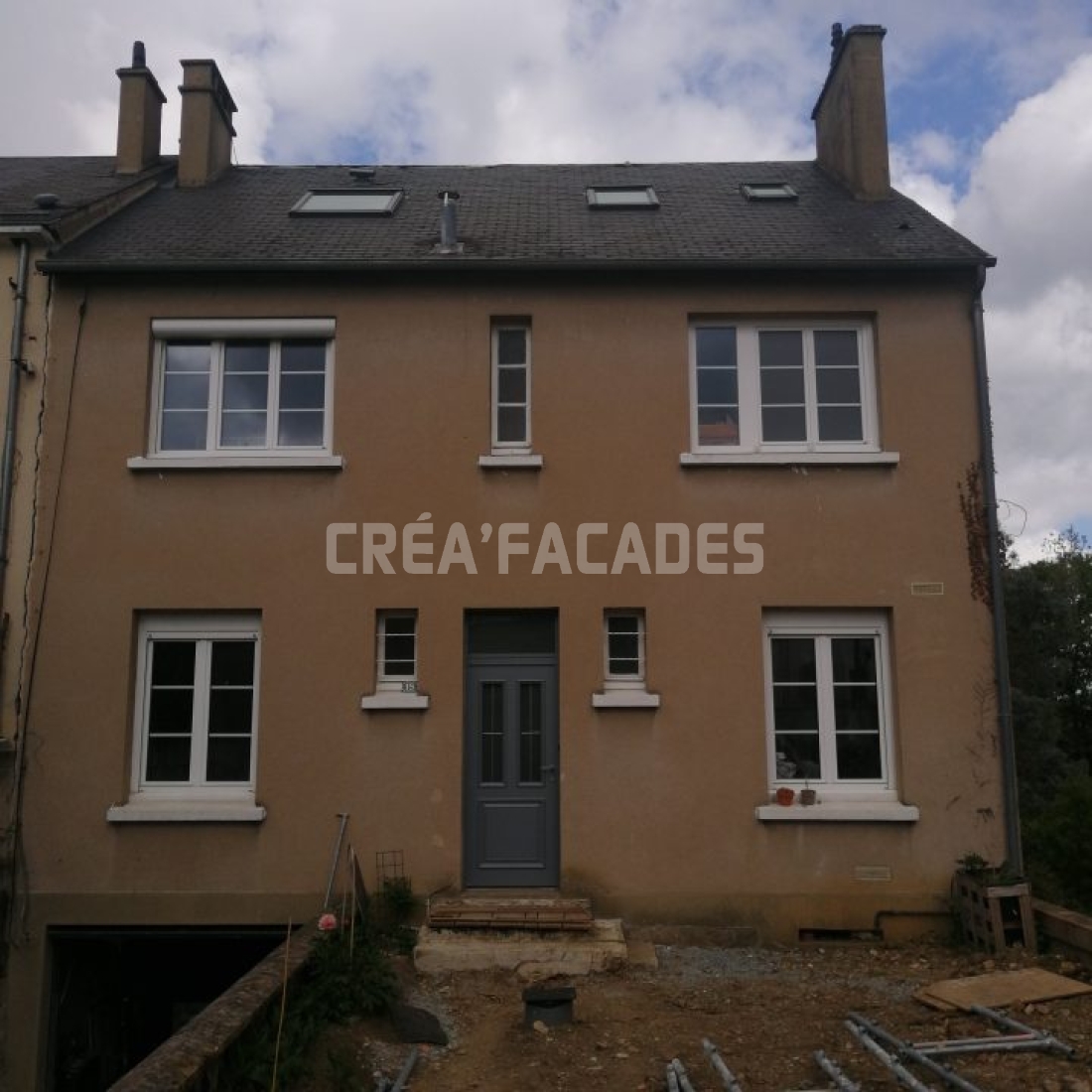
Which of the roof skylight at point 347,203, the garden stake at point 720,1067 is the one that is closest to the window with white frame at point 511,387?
the roof skylight at point 347,203

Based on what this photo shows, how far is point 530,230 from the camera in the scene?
1053 cm

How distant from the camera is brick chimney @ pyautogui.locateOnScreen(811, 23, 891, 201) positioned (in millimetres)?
11383

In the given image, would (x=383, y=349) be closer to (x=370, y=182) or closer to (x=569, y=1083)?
(x=370, y=182)

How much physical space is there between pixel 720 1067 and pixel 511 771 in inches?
151

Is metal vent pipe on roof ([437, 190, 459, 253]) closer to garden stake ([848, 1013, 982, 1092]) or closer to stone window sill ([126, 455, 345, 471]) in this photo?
stone window sill ([126, 455, 345, 471])

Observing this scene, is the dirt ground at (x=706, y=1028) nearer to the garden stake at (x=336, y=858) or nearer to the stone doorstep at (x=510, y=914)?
the stone doorstep at (x=510, y=914)

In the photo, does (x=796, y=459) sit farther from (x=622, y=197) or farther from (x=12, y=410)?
(x=12, y=410)

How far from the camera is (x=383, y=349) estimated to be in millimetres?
9594

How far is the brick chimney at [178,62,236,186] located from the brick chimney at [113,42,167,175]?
66cm

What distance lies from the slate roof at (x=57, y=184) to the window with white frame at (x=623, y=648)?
6.46 metres

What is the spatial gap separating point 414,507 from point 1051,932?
6.29 meters

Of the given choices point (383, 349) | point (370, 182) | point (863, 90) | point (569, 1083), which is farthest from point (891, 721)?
point (370, 182)

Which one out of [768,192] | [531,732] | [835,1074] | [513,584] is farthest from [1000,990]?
[768,192]

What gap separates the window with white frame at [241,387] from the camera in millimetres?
9594
